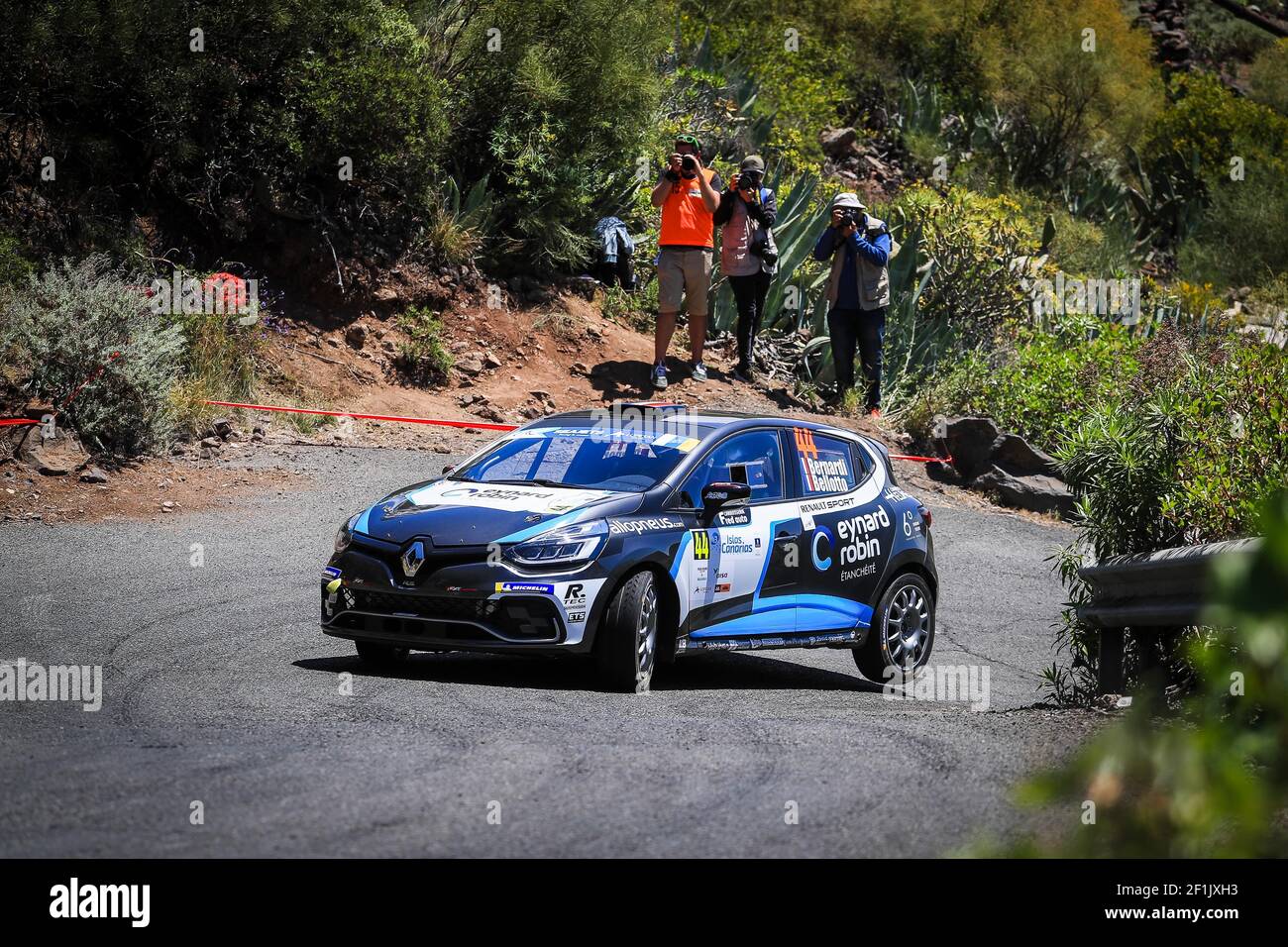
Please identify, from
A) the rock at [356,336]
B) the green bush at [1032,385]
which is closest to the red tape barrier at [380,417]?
the rock at [356,336]

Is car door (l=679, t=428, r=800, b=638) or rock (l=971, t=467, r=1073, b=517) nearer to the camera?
car door (l=679, t=428, r=800, b=638)

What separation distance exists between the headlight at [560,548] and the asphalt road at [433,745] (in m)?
0.71

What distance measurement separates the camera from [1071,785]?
5.59 feet

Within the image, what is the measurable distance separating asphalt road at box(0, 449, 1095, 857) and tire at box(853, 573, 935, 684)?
24cm

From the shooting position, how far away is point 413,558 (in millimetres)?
8234

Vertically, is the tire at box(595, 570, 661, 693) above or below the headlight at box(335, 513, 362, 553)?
below

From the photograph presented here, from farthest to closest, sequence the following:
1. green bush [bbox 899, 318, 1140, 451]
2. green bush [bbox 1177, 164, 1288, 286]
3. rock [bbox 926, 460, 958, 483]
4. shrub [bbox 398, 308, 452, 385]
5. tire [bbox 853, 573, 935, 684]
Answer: green bush [bbox 1177, 164, 1288, 286] < green bush [bbox 899, 318, 1140, 451] < rock [bbox 926, 460, 958, 483] < shrub [bbox 398, 308, 452, 385] < tire [bbox 853, 573, 935, 684]

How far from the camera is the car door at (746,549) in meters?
8.81

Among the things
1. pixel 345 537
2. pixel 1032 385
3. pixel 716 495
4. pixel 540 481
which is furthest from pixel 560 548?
pixel 1032 385

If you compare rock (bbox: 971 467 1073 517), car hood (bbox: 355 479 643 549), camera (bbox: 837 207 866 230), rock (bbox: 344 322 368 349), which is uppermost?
camera (bbox: 837 207 866 230)

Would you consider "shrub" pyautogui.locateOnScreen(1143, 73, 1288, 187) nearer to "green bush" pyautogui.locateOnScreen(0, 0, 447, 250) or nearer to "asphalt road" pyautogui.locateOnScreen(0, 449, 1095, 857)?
"green bush" pyautogui.locateOnScreen(0, 0, 447, 250)

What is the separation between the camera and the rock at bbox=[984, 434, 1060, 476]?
1847 centimetres

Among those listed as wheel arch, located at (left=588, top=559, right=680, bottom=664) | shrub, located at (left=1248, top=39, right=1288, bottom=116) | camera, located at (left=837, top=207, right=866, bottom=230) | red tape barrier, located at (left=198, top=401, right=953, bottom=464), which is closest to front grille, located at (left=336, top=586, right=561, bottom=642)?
wheel arch, located at (left=588, top=559, right=680, bottom=664)
